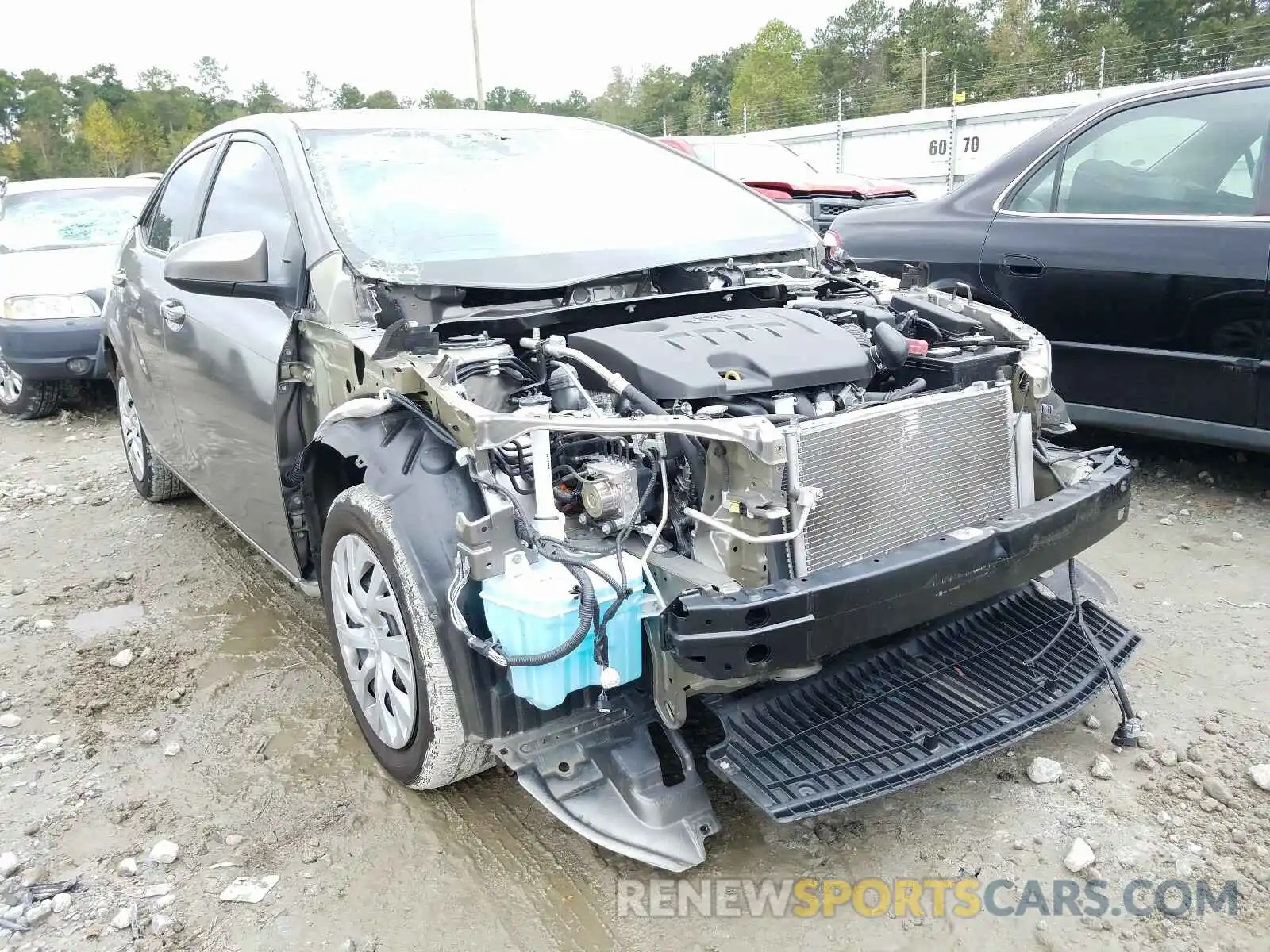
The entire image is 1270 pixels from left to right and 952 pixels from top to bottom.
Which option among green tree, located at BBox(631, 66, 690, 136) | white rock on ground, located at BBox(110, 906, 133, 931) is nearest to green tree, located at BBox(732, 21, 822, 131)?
green tree, located at BBox(631, 66, 690, 136)

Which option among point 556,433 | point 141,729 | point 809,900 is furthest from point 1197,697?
point 141,729

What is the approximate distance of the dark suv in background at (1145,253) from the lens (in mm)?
3799

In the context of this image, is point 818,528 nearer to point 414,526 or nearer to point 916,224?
point 414,526

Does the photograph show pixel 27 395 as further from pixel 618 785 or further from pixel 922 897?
pixel 922 897

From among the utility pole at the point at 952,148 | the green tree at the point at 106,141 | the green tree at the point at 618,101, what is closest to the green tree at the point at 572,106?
the green tree at the point at 618,101

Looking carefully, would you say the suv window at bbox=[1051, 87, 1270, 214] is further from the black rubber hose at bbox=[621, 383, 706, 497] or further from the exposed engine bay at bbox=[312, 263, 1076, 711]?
the black rubber hose at bbox=[621, 383, 706, 497]

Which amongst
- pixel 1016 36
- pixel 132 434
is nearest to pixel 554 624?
pixel 132 434

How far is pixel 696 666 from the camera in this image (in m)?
1.98

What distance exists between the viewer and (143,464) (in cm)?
500

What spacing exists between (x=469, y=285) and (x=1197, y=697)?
246 centimetres

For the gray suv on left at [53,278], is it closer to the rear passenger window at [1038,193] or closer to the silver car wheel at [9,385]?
the silver car wheel at [9,385]

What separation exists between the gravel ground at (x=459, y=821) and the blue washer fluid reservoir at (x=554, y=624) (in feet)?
1.82

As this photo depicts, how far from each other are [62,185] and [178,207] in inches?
196

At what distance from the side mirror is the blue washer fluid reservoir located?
1.42m
